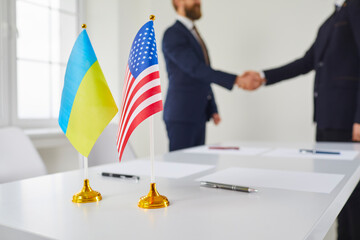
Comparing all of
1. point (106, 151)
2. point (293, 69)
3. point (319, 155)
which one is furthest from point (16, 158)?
point (293, 69)

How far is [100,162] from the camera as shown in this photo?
1.67m

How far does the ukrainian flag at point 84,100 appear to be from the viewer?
0.71m

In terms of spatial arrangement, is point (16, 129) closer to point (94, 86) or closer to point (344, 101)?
point (94, 86)

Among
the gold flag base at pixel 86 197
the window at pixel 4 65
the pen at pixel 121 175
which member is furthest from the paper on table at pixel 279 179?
the window at pixel 4 65

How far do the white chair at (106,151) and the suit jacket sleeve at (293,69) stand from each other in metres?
1.45

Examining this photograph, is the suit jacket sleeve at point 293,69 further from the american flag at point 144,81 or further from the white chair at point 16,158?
the american flag at point 144,81

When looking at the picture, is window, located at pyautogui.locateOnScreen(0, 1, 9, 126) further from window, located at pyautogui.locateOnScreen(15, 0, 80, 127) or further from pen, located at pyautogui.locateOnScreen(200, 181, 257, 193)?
pen, located at pyautogui.locateOnScreen(200, 181, 257, 193)

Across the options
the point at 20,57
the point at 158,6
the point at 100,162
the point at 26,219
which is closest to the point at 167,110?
the point at 100,162

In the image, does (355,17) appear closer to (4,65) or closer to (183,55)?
(183,55)

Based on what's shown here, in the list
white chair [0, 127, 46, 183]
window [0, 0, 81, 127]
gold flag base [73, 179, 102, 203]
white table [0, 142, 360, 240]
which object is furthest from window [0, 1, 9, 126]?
gold flag base [73, 179, 102, 203]

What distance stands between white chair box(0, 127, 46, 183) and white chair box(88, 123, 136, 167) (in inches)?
10.9

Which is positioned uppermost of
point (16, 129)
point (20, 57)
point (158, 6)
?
point (158, 6)

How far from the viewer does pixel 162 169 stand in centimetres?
105

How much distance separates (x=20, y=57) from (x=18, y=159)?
1.52m
